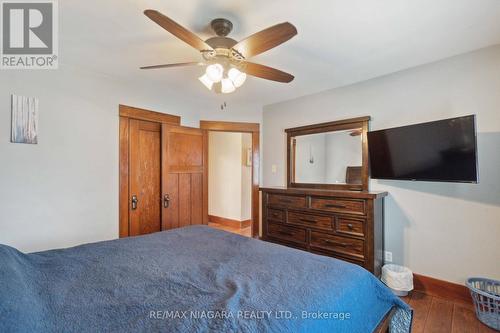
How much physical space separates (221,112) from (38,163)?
7.86ft

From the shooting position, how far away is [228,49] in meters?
1.74

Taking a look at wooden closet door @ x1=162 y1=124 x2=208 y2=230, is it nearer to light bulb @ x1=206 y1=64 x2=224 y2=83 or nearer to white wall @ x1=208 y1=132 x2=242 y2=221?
white wall @ x1=208 y1=132 x2=242 y2=221

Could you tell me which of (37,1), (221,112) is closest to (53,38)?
(37,1)

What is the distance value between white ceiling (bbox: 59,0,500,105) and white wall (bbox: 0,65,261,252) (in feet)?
0.92

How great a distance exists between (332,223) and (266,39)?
6.76 ft

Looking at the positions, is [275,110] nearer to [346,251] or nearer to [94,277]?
[346,251]

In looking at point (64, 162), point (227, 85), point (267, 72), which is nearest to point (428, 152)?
point (267, 72)

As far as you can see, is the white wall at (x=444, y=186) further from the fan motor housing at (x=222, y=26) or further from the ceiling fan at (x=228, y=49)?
the fan motor housing at (x=222, y=26)

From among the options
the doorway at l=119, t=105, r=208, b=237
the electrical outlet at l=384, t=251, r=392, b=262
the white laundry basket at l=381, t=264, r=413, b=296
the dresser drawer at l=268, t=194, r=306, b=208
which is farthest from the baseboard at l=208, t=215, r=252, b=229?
the white laundry basket at l=381, t=264, r=413, b=296

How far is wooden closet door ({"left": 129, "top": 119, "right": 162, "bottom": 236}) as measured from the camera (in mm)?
3043

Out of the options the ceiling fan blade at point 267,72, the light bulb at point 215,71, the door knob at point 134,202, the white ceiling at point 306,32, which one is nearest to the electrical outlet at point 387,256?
the white ceiling at point 306,32

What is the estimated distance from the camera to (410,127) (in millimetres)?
2318

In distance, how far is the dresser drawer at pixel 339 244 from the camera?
2.54 m

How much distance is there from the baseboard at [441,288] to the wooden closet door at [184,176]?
112 inches
